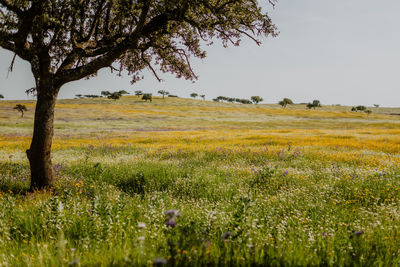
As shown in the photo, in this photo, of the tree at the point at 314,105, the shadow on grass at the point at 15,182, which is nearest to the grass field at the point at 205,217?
the shadow on grass at the point at 15,182

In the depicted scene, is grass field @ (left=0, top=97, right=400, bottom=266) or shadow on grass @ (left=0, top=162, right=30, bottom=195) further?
shadow on grass @ (left=0, top=162, right=30, bottom=195)

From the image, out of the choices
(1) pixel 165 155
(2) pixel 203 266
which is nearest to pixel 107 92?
(1) pixel 165 155

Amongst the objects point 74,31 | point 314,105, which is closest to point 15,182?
point 74,31

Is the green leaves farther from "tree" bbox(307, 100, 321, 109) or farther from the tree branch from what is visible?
"tree" bbox(307, 100, 321, 109)

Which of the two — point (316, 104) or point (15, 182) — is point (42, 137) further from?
point (316, 104)

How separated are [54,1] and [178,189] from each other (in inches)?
252

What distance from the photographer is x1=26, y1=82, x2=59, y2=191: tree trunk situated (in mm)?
7211

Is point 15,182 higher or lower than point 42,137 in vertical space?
lower

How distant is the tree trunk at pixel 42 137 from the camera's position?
7.21 meters

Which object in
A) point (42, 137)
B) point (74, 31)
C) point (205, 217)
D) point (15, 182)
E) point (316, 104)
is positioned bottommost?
point (15, 182)

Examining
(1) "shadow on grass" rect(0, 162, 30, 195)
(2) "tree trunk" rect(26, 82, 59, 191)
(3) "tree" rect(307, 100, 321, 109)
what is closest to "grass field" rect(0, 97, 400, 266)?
(1) "shadow on grass" rect(0, 162, 30, 195)

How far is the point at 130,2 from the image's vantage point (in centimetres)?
692

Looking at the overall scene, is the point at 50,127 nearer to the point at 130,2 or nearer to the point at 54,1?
the point at 54,1

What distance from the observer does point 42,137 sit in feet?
24.0
